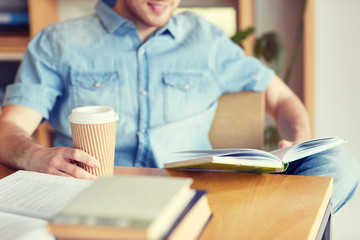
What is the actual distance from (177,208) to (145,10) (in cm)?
104

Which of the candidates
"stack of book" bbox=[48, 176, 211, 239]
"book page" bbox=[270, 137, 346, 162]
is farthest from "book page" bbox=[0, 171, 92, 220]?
"book page" bbox=[270, 137, 346, 162]

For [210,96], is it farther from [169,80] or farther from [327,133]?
[327,133]

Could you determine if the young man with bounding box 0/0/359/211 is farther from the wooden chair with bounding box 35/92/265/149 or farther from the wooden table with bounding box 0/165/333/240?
the wooden table with bounding box 0/165/333/240

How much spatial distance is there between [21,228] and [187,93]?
0.93 m

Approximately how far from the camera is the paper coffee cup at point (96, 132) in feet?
2.84

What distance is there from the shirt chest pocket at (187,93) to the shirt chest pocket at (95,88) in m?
0.15

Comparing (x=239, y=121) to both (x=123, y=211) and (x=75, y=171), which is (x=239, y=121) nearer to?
(x=75, y=171)

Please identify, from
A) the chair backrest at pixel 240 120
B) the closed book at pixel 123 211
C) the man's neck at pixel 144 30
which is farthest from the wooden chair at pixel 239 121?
the closed book at pixel 123 211

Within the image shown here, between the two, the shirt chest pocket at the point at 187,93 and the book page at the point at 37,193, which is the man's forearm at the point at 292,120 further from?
the book page at the point at 37,193

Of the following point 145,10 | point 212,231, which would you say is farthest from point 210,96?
point 212,231

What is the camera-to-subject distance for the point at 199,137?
5.07 ft

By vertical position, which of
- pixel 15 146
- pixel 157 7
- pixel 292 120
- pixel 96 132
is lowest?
pixel 292 120

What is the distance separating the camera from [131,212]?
19.6 inches

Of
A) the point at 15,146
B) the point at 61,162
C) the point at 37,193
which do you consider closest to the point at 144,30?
the point at 15,146
